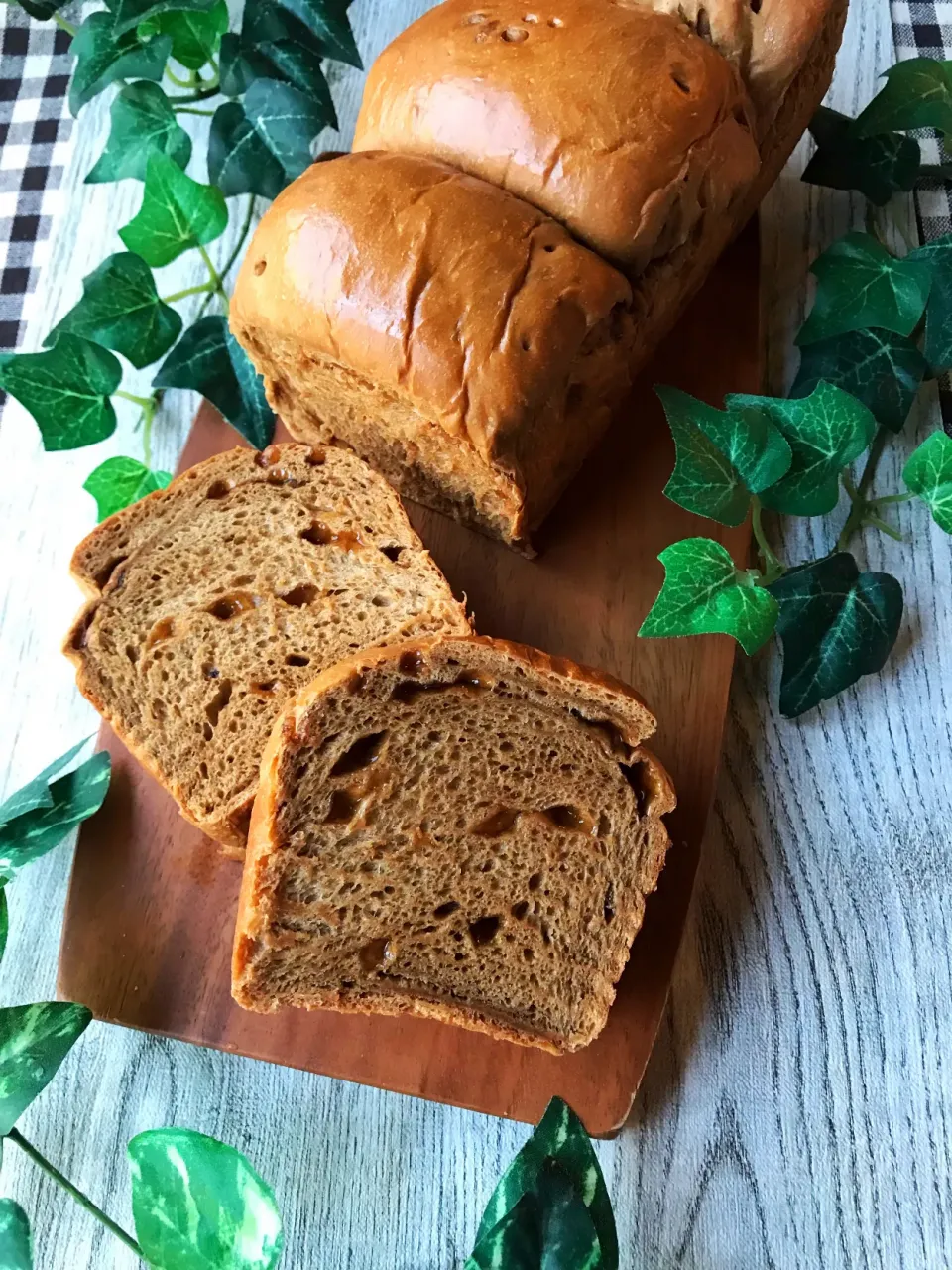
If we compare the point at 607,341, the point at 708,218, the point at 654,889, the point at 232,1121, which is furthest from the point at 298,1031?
the point at 708,218

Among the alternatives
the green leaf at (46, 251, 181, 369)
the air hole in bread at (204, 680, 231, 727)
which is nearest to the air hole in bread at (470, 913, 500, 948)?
the air hole in bread at (204, 680, 231, 727)

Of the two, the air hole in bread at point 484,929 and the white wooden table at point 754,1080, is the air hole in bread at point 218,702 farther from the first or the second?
the air hole in bread at point 484,929

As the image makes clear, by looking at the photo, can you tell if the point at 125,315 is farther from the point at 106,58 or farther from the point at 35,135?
the point at 35,135

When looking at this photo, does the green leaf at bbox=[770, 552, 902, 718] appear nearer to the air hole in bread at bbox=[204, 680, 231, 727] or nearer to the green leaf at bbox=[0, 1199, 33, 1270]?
the air hole in bread at bbox=[204, 680, 231, 727]

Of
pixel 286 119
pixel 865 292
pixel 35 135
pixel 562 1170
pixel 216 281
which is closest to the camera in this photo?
pixel 562 1170

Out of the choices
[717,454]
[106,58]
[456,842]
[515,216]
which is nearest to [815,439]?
[717,454]

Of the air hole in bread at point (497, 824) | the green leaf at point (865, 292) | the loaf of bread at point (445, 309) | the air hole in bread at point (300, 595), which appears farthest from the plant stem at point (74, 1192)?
the green leaf at point (865, 292)
